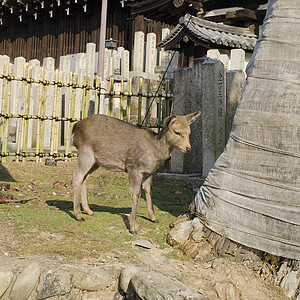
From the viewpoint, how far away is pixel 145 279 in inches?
155

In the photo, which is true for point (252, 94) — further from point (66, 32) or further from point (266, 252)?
point (66, 32)

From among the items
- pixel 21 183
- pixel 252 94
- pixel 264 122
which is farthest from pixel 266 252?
pixel 21 183

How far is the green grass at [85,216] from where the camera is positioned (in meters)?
4.61

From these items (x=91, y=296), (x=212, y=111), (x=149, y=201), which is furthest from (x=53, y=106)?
(x=91, y=296)

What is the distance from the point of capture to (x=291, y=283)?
4.21 metres

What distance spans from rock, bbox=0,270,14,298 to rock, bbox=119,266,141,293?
982 mm

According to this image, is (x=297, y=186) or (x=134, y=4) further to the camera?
(x=134, y=4)

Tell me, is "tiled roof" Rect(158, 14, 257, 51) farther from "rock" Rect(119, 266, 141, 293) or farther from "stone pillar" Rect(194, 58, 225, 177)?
"rock" Rect(119, 266, 141, 293)

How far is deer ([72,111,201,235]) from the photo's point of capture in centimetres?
557

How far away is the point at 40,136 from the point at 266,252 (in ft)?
24.2

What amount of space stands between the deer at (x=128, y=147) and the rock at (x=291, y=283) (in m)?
1.92

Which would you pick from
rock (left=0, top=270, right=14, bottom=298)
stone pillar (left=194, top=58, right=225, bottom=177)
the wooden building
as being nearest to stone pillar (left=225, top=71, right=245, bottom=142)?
stone pillar (left=194, top=58, right=225, bottom=177)

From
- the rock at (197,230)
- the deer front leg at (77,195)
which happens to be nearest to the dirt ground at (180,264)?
the rock at (197,230)

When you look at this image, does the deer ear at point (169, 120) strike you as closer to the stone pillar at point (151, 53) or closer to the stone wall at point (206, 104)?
the stone wall at point (206, 104)
